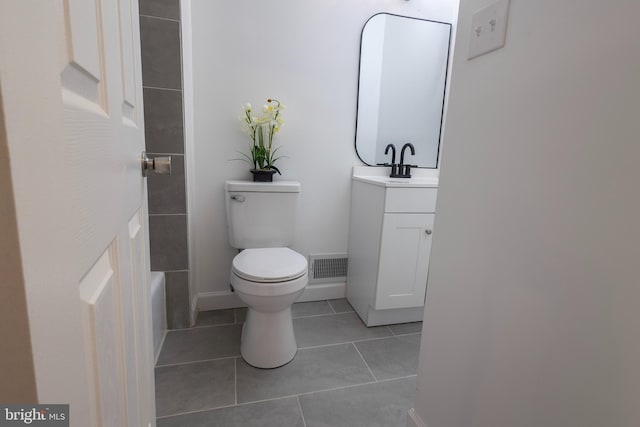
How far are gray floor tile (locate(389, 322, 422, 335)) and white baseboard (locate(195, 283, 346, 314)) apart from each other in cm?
46

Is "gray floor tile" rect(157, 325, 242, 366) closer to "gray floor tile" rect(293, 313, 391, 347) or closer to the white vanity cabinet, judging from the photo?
"gray floor tile" rect(293, 313, 391, 347)

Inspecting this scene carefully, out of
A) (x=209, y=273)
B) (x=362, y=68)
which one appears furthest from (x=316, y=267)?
(x=362, y=68)

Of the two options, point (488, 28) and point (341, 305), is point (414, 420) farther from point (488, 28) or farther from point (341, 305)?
point (488, 28)

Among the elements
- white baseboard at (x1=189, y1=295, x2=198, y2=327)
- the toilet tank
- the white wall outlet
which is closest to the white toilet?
the toilet tank

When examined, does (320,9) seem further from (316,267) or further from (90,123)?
(90,123)

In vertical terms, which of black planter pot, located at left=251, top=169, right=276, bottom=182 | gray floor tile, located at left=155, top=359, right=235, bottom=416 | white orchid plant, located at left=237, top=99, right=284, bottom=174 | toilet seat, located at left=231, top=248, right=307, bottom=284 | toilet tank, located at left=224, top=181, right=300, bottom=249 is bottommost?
Answer: gray floor tile, located at left=155, top=359, right=235, bottom=416

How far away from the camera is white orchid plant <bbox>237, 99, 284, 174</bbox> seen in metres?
1.80

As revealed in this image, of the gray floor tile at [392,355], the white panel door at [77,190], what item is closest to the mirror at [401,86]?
the gray floor tile at [392,355]

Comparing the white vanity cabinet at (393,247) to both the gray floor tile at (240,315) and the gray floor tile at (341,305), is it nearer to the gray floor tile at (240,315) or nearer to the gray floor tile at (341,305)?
the gray floor tile at (341,305)

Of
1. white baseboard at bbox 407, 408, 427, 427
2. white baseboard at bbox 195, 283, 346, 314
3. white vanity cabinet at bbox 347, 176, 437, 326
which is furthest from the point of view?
white baseboard at bbox 195, 283, 346, 314

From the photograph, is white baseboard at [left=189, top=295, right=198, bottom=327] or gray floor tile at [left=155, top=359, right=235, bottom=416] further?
white baseboard at [left=189, top=295, right=198, bottom=327]

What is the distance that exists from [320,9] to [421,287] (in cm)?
Answer: 174

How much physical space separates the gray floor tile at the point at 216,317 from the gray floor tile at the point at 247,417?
65 centimetres

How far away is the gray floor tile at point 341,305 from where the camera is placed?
2057mm
